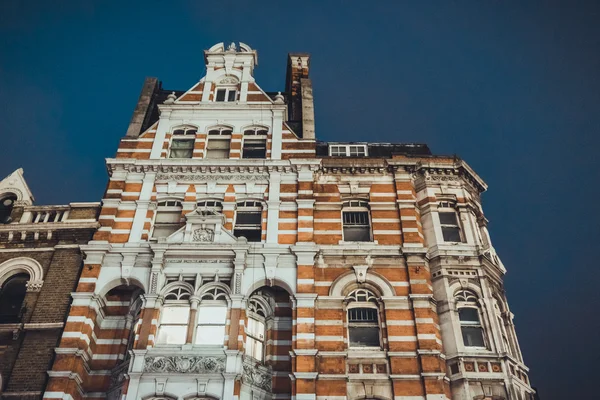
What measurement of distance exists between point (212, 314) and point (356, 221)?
299 inches

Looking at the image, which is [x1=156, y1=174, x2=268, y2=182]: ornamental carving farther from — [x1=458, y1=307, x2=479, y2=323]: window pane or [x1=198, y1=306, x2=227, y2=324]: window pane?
[x1=458, y1=307, x2=479, y2=323]: window pane

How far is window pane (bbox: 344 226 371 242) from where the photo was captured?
76.1 ft

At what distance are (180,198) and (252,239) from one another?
12.2 feet

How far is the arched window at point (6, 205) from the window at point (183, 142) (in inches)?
279

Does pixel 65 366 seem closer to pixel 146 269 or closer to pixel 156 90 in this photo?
pixel 146 269

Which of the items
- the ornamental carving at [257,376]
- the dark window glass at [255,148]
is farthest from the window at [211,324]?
the dark window glass at [255,148]

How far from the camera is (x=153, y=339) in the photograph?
741 inches

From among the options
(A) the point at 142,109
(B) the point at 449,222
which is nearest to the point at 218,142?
(A) the point at 142,109

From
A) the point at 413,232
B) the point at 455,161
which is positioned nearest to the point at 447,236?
the point at 413,232

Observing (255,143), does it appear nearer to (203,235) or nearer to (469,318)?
(203,235)

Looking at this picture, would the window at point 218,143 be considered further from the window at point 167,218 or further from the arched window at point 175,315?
the arched window at point 175,315

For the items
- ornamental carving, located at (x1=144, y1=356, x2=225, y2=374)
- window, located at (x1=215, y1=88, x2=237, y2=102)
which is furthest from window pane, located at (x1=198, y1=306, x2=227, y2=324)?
window, located at (x1=215, y1=88, x2=237, y2=102)

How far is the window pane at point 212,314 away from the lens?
64.0ft

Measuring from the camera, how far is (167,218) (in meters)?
23.1
